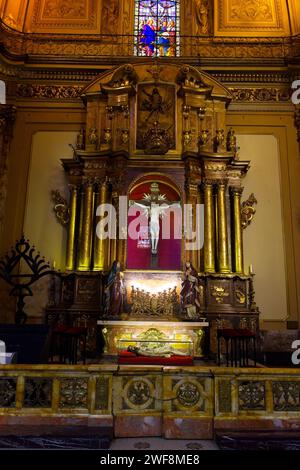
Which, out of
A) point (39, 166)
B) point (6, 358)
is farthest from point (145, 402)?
point (39, 166)

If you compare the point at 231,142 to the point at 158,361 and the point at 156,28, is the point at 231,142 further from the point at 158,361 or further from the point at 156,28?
the point at 158,361

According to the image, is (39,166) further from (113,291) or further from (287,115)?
(287,115)


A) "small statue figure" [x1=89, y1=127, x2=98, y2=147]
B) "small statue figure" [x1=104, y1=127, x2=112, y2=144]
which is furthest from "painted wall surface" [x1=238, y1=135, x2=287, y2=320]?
"small statue figure" [x1=89, y1=127, x2=98, y2=147]

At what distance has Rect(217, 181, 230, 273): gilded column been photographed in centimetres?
943

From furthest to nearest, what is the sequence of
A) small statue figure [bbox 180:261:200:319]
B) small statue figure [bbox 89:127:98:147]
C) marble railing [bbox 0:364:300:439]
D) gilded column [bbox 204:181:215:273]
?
small statue figure [bbox 89:127:98:147] < gilded column [bbox 204:181:215:273] < small statue figure [bbox 180:261:200:319] < marble railing [bbox 0:364:300:439]

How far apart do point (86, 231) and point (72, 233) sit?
0.39 meters

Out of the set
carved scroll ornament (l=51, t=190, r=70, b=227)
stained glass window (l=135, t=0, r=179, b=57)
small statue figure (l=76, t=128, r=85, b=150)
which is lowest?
carved scroll ornament (l=51, t=190, r=70, b=227)

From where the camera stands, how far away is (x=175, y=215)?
32.7 ft

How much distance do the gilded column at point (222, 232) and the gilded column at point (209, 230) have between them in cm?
16

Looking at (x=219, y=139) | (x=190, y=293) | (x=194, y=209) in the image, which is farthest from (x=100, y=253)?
(x=219, y=139)

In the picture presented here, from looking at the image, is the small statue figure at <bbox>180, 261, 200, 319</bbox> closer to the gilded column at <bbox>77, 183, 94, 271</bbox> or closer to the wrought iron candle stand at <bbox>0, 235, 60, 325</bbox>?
the gilded column at <bbox>77, 183, 94, 271</bbox>

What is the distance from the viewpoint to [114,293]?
8672mm

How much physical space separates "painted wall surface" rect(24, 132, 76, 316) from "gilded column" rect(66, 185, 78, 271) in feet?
1.35

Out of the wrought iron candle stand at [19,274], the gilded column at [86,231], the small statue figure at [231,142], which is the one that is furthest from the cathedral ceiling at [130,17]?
the wrought iron candle stand at [19,274]
